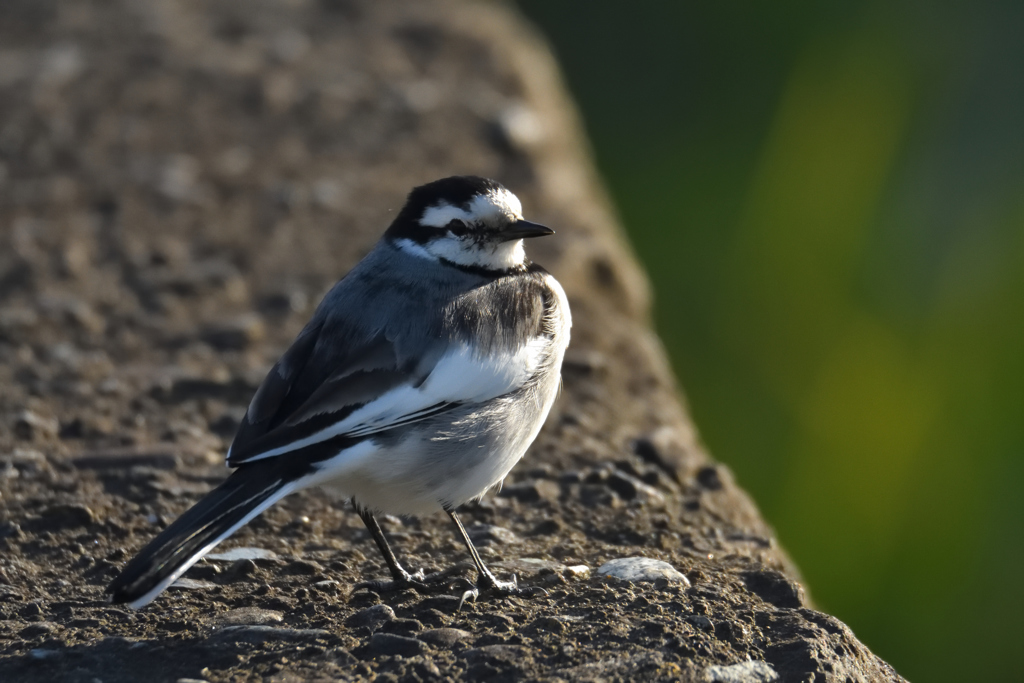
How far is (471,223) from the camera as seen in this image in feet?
14.0

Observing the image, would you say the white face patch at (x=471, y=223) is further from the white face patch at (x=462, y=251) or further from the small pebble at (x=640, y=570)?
the small pebble at (x=640, y=570)

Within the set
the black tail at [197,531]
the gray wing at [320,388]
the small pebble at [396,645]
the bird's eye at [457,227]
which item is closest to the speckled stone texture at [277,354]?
the small pebble at [396,645]

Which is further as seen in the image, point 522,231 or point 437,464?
point 522,231

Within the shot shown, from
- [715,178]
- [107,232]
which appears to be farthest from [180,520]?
[715,178]

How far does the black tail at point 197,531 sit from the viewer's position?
299 centimetres

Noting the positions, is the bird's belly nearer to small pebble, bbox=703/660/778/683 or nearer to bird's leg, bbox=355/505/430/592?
bird's leg, bbox=355/505/430/592

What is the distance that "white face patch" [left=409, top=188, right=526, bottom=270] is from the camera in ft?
14.0

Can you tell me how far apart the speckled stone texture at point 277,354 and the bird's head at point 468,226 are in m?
0.81

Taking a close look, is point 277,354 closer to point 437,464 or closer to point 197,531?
point 437,464

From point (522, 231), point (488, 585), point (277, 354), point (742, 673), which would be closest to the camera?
point (742, 673)

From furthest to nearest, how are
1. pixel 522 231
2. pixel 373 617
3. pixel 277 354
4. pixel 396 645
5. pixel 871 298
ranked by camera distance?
Result: pixel 871 298, pixel 277 354, pixel 522 231, pixel 373 617, pixel 396 645

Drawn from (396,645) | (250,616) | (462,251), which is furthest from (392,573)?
(462,251)

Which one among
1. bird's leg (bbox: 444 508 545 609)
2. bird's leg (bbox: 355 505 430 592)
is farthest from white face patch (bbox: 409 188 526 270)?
bird's leg (bbox: 444 508 545 609)

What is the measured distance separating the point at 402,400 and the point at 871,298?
13.0ft
